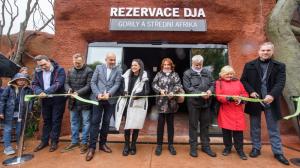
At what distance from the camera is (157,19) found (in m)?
6.48

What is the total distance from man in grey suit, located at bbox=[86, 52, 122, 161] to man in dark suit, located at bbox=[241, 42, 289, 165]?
8.48 feet

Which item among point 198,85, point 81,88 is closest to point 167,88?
point 198,85

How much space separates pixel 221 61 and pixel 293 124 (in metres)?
2.45

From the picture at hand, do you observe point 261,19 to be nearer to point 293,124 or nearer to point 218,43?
point 218,43

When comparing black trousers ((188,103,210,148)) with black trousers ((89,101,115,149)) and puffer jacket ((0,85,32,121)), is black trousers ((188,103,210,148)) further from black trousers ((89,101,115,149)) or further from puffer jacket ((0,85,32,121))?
puffer jacket ((0,85,32,121))

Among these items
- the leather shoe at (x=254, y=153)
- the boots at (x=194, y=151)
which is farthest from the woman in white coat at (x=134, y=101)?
the leather shoe at (x=254, y=153)

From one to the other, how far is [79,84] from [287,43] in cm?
518

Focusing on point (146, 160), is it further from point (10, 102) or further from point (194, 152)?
point (10, 102)

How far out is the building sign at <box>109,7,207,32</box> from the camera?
641 centimetres

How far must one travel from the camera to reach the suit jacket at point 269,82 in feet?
14.8

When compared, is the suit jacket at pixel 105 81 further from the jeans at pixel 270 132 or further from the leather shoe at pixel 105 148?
the jeans at pixel 270 132

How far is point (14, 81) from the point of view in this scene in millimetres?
5223

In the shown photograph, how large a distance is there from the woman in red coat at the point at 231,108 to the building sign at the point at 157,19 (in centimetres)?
210

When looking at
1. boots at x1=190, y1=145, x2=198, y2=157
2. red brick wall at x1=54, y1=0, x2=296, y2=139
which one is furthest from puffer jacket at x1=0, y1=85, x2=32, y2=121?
boots at x1=190, y1=145, x2=198, y2=157
